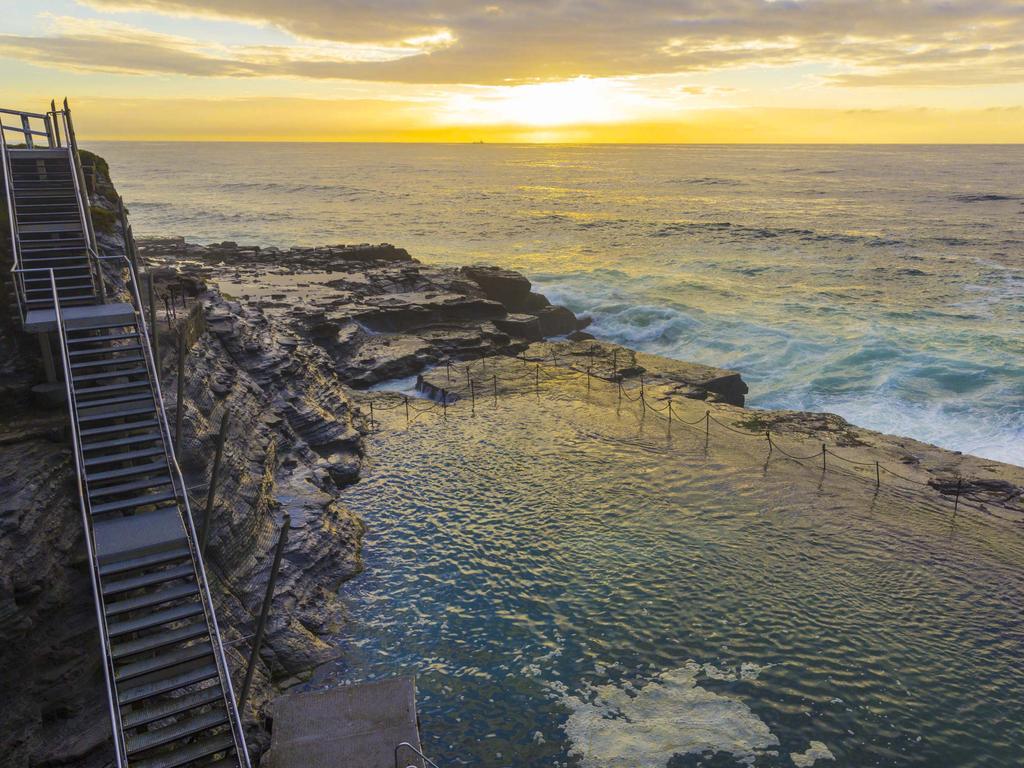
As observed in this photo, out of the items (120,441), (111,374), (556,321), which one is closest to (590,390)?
(556,321)

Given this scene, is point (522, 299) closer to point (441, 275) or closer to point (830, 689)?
point (441, 275)

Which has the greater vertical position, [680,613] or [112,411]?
[112,411]

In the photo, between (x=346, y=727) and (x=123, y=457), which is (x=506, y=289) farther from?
(x=346, y=727)

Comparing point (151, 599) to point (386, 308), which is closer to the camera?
point (151, 599)

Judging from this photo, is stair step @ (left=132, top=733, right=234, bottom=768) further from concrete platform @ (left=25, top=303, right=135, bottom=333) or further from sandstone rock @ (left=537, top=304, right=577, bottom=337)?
sandstone rock @ (left=537, top=304, right=577, bottom=337)

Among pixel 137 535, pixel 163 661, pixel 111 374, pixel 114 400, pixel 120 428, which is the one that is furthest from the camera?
pixel 111 374

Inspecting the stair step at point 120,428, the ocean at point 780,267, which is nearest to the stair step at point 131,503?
the stair step at point 120,428

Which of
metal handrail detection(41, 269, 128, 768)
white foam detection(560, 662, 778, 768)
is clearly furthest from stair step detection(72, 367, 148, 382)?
white foam detection(560, 662, 778, 768)

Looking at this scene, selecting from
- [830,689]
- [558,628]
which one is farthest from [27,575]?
[830,689]
